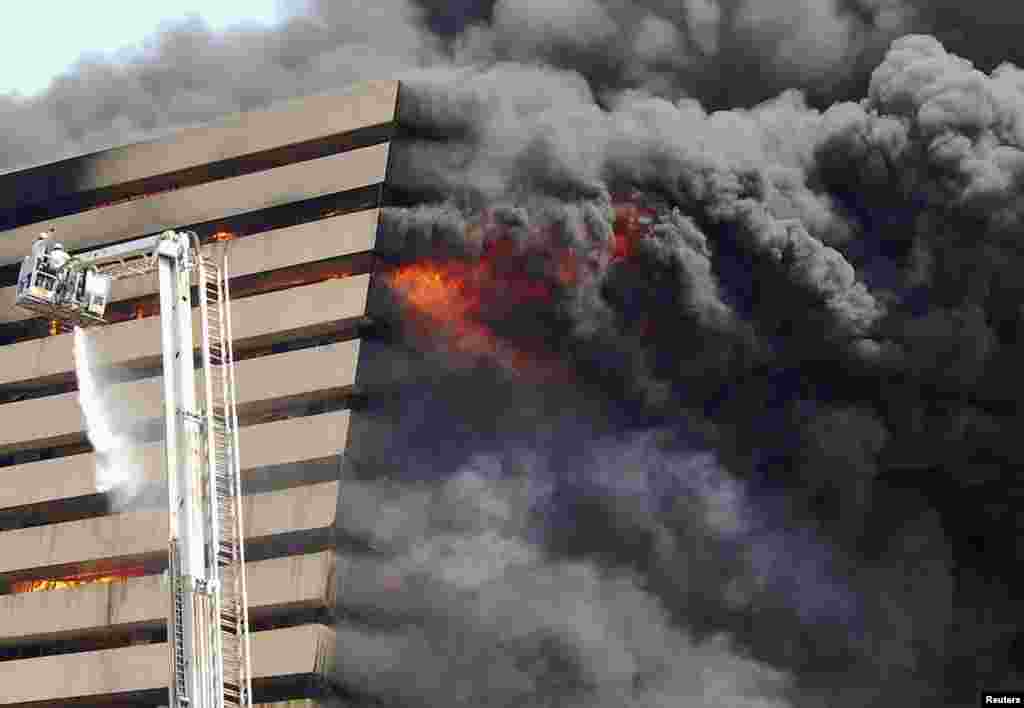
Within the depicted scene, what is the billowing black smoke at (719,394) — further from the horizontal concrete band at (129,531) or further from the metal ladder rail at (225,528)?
the metal ladder rail at (225,528)

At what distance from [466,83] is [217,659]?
23.3 m

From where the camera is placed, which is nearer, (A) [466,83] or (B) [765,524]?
(B) [765,524]

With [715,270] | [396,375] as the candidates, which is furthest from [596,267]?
[396,375]

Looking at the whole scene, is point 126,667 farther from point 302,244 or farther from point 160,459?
point 302,244

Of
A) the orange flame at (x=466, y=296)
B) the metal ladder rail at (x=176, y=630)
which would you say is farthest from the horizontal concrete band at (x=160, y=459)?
the metal ladder rail at (x=176, y=630)

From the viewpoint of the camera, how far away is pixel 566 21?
151ft

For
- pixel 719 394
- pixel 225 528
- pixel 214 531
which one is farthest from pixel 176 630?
pixel 719 394

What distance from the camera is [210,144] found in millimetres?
46156

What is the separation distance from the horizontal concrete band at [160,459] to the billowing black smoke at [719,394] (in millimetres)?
919

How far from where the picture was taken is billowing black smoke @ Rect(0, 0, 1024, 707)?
37.9 meters

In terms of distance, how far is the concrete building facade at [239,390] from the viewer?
41219 mm

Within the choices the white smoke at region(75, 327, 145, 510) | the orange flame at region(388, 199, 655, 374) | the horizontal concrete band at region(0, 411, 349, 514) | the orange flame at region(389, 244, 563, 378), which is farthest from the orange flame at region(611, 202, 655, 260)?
the white smoke at region(75, 327, 145, 510)

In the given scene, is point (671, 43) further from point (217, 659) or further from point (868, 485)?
point (217, 659)

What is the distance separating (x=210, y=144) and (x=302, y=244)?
14.5ft
